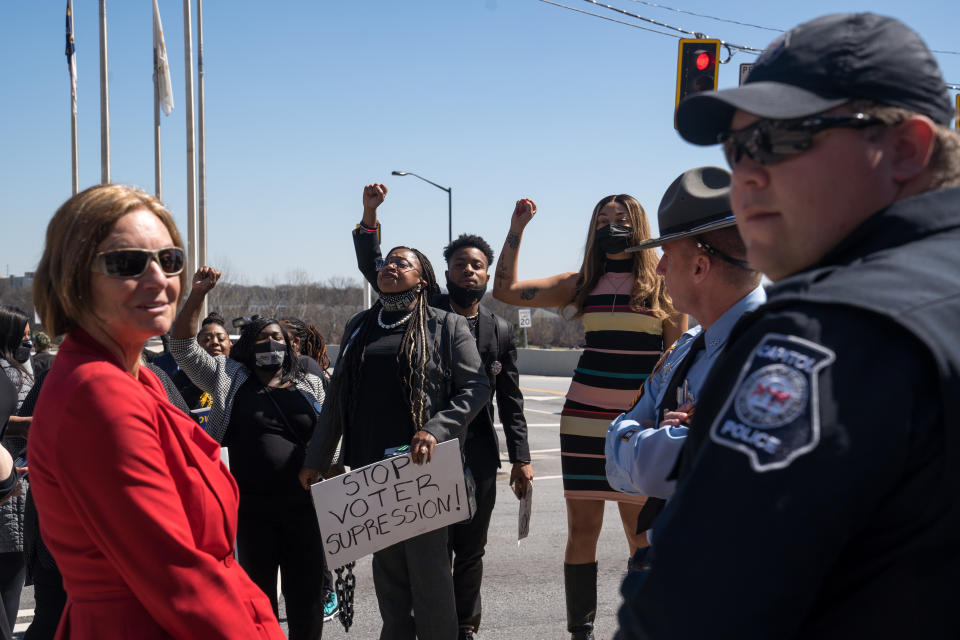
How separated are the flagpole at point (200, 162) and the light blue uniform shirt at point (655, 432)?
17679 millimetres

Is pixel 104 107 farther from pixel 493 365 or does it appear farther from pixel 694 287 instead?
pixel 694 287

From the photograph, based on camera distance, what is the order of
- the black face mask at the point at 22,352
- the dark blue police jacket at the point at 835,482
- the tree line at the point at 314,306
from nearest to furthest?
1. the dark blue police jacket at the point at 835,482
2. the black face mask at the point at 22,352
3. the tree line at the point at 314,306

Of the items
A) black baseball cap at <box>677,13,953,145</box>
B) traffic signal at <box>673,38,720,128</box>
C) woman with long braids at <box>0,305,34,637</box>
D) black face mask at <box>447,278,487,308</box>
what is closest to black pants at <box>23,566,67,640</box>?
woman with long braids at <box>0,305,34,637</box>

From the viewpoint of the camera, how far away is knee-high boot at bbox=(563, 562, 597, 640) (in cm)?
419

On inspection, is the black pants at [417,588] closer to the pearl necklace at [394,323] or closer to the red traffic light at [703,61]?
the pearl necklace at [394,323]

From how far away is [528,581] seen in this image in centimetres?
571

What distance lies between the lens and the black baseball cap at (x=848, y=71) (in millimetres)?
1042

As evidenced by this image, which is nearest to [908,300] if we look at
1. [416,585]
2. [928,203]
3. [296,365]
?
[928,203]

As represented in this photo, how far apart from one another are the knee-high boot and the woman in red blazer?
2.48 m

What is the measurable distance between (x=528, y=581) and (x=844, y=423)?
5152 millimetres

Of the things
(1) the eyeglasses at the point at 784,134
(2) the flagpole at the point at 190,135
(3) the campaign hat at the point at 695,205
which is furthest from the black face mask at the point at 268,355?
(2) the flagpole at the point at 190,135

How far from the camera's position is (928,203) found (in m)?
1.02

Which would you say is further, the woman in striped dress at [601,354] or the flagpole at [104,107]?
the flagpole at [104,107]

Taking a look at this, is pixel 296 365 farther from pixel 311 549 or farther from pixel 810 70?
pixel 810 70
